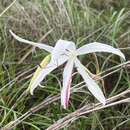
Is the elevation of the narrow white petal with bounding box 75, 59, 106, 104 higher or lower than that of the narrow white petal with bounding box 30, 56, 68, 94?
lower

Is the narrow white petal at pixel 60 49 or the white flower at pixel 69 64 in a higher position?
the narrow white petal at pixel 60 49

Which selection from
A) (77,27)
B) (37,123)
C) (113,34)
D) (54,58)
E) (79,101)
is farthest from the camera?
(77,27)

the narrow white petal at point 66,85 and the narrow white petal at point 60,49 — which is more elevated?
the narrow white petal at point 60,49

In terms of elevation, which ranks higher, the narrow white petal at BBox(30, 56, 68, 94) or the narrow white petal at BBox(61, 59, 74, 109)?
the narrow white petal at BBox(30, 56, 68, 94)

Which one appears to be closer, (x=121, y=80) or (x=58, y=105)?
(x=58, y=105)

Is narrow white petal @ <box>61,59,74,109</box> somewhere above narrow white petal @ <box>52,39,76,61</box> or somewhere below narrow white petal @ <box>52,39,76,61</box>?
below

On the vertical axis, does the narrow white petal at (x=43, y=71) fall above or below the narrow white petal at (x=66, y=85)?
above

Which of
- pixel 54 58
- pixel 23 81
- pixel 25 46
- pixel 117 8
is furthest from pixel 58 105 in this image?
pixel 117 8

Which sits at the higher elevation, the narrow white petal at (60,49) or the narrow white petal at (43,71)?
the narrow white petal at (60,49)

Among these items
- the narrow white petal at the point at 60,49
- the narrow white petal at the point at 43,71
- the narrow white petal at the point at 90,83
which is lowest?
the narrow white petal at the point at 90,83

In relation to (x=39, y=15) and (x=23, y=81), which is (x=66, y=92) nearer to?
(x=23, y=81)

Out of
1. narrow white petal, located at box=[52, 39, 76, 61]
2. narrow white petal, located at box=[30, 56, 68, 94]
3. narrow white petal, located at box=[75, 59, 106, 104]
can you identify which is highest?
narrow white petal, located at box=[52, 39, 76, 61]
